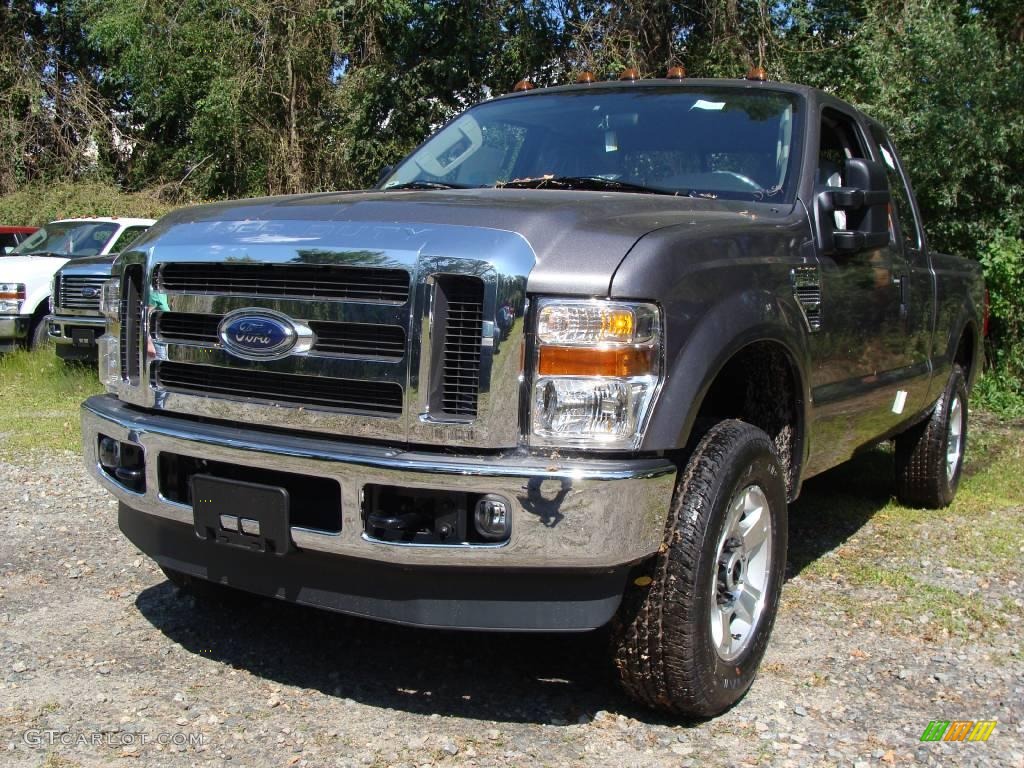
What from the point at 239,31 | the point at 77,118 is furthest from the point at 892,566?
the point at 77,118

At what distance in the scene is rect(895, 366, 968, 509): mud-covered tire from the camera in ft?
18.7

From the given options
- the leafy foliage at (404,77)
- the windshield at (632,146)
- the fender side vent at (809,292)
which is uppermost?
the leafy foliage at (404,77)

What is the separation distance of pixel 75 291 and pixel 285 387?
7986mm

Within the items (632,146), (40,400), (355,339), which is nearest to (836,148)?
(632,146)

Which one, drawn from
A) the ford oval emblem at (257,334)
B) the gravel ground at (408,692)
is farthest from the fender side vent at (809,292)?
the ford oval emblem at (257,334)

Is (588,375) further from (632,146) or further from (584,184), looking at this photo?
(632,146)

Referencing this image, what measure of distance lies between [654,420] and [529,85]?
3.00 metres

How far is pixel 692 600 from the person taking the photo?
116 inches

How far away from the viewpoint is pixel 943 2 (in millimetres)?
10828

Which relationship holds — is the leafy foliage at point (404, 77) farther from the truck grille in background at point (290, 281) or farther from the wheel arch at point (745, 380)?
the truck grille in background at point (290, 281)

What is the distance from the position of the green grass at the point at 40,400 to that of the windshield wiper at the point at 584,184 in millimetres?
4386

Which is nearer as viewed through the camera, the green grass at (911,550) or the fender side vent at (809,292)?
the fender side vent at (809,292)

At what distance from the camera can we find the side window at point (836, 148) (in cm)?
429

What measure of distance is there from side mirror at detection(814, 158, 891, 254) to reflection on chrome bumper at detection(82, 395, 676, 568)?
4.97 ft
